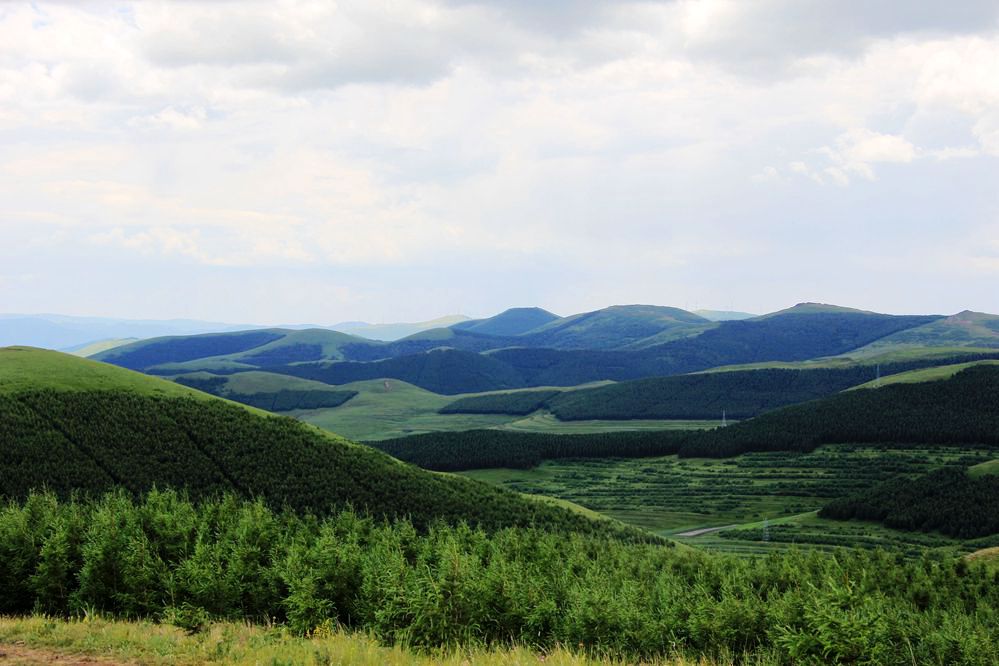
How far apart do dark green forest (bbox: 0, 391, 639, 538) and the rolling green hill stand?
216mm

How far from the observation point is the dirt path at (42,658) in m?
25.6

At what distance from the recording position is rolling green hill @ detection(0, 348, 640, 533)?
128m

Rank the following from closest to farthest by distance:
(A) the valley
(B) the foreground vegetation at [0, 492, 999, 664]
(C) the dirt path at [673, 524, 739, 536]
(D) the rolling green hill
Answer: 1. (B) the foreground vegetation at [0, 492, 999, 664]
2. (A) the valley
3. (D) the rolling green hill
4. (C) the dirt path at [673, 524, 739, 536]

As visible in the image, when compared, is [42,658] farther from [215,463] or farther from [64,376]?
[64,376]

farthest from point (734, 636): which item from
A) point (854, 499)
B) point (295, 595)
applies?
point (854, 499)

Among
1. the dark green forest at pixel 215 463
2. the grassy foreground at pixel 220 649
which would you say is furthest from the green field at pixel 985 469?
the grassy foreground at pixel 220 649

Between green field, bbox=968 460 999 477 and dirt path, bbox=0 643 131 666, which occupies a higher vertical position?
dirt path, bbox=0 643 131 666

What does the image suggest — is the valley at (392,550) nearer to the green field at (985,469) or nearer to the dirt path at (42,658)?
the green field at (985,469)

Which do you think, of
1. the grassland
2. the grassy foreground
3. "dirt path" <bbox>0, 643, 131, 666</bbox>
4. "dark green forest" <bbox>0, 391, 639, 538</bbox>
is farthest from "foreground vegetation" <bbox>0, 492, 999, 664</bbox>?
the grassland

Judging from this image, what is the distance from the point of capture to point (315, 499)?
435ft

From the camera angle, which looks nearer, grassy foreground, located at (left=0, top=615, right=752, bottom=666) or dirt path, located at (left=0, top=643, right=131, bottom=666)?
grassy foreground, located at (left=0, top=615, right=752, bottom=666)

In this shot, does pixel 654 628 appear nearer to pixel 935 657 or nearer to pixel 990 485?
pixel 935 657

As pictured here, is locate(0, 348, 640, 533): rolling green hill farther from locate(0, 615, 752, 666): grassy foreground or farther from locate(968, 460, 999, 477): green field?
locate(968, 460, 999, 477): green field

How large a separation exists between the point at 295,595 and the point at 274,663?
16856mm
